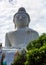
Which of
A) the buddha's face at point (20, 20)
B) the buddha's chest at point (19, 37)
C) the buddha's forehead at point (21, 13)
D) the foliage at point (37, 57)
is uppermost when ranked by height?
the buddha's forehead at point (21, 13)

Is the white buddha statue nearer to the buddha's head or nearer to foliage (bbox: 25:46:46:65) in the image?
the buddha's head

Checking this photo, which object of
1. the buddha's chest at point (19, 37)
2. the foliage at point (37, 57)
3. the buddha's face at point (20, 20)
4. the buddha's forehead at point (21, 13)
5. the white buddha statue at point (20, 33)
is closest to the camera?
the foliage at point (37, 57)

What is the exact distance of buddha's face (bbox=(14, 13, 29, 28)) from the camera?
3791 cm

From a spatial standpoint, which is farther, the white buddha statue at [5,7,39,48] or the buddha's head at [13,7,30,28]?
the buddha's head at [13,7,30,28]

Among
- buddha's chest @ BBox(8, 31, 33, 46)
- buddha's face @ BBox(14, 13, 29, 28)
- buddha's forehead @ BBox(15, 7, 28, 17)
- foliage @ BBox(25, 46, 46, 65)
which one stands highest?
buddha's forehead @ BBox(15, 7, 28, 17)

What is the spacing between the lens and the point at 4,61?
3048 centimetres

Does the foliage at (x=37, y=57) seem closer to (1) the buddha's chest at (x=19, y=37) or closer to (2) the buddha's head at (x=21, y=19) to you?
(1) the buddha's chest at (x=19, y=37)

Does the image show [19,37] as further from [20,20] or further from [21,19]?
[21,19]

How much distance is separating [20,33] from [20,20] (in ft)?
4.66

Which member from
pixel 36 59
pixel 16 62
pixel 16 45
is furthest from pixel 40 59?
pixel 16 45

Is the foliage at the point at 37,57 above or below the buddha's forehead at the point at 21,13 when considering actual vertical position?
below

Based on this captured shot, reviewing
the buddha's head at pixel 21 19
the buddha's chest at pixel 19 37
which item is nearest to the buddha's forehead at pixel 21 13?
the buddha's head at pixel 21 19

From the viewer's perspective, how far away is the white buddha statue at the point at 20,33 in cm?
3766

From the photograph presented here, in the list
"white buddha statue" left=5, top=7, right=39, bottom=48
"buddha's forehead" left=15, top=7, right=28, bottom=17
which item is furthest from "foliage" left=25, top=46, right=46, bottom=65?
"buddha's forehead" left=15, top=7, right=28, bottom=17
